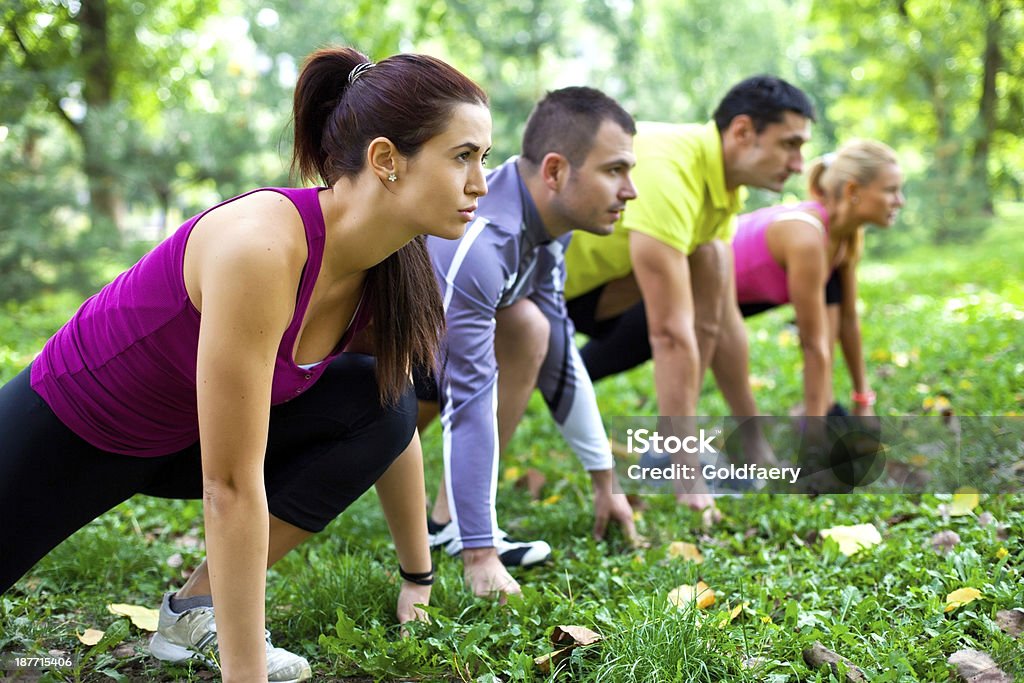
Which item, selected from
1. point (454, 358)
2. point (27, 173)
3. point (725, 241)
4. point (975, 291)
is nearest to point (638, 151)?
point (725, 241)

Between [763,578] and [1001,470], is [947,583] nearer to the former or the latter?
[763,578]

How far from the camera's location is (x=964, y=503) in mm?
2830

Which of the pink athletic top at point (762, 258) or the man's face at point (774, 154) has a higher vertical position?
the man's face at point (774, 154)

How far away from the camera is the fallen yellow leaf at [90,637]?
213cm

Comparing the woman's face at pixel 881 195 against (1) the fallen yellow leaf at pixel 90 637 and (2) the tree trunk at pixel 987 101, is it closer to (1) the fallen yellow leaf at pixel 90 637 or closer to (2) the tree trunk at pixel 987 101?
(1) the fallen yellow leaf at pixel 90 637

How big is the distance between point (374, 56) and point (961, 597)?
6.32 m

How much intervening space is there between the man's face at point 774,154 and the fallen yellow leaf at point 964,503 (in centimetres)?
138

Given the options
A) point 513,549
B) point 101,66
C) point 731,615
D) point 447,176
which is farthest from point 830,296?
point 101,66

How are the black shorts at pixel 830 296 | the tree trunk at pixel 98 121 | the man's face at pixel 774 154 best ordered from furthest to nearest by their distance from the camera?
the tree trunk at pixel 98 121 < the black shorts at pixel 830 296 < the man's face at pixel 774 154

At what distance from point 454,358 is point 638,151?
Result: 1340mm

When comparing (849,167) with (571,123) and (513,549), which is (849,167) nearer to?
(571,123)

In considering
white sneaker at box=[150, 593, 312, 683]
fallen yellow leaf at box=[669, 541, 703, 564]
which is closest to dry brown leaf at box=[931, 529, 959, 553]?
fallen yellow leaf at box=[669, 541, 703, 564]

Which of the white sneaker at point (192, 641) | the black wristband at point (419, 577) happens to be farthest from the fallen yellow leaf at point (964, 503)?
the white sneaker at point (192, 641)

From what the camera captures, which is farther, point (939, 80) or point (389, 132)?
point (939, 80)
